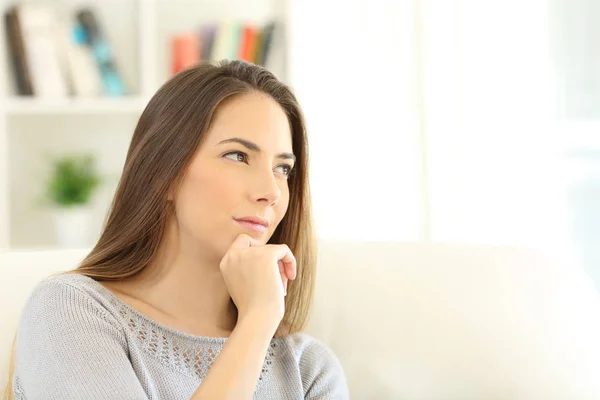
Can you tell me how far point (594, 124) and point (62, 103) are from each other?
200 centimetres

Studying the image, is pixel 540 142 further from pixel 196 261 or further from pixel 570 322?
pixel 196 261

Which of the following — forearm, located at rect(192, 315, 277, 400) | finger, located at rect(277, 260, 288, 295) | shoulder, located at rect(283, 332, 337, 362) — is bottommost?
shoulder, located at rect(283, 332, 337, 362)

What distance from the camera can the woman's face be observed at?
1.51m

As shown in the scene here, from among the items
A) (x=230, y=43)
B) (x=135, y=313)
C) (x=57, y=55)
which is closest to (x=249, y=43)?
(x=230, y=43)

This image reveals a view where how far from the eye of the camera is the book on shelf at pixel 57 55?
3.44 metres

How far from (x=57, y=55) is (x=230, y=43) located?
69 centimetres

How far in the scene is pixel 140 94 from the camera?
358 cm

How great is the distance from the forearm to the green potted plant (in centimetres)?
222

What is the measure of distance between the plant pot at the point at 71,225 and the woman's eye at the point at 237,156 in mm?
2071

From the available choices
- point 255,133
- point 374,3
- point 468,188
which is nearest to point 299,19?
point 374,3

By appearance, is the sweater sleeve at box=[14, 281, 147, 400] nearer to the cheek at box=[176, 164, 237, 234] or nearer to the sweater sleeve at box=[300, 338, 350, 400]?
the cheek at box=[176, 164, 237, 234]

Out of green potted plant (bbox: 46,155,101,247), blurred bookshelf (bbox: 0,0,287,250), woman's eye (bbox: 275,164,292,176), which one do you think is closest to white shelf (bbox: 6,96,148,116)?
blurred bookshelf (bbox: 0,0,287,250)

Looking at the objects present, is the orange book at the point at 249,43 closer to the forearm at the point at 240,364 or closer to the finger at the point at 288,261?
Answer: the finger at the point at 288,261

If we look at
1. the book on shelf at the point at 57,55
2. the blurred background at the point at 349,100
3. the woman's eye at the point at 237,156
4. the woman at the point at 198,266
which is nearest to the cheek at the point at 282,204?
the woman at the point at 198,266
